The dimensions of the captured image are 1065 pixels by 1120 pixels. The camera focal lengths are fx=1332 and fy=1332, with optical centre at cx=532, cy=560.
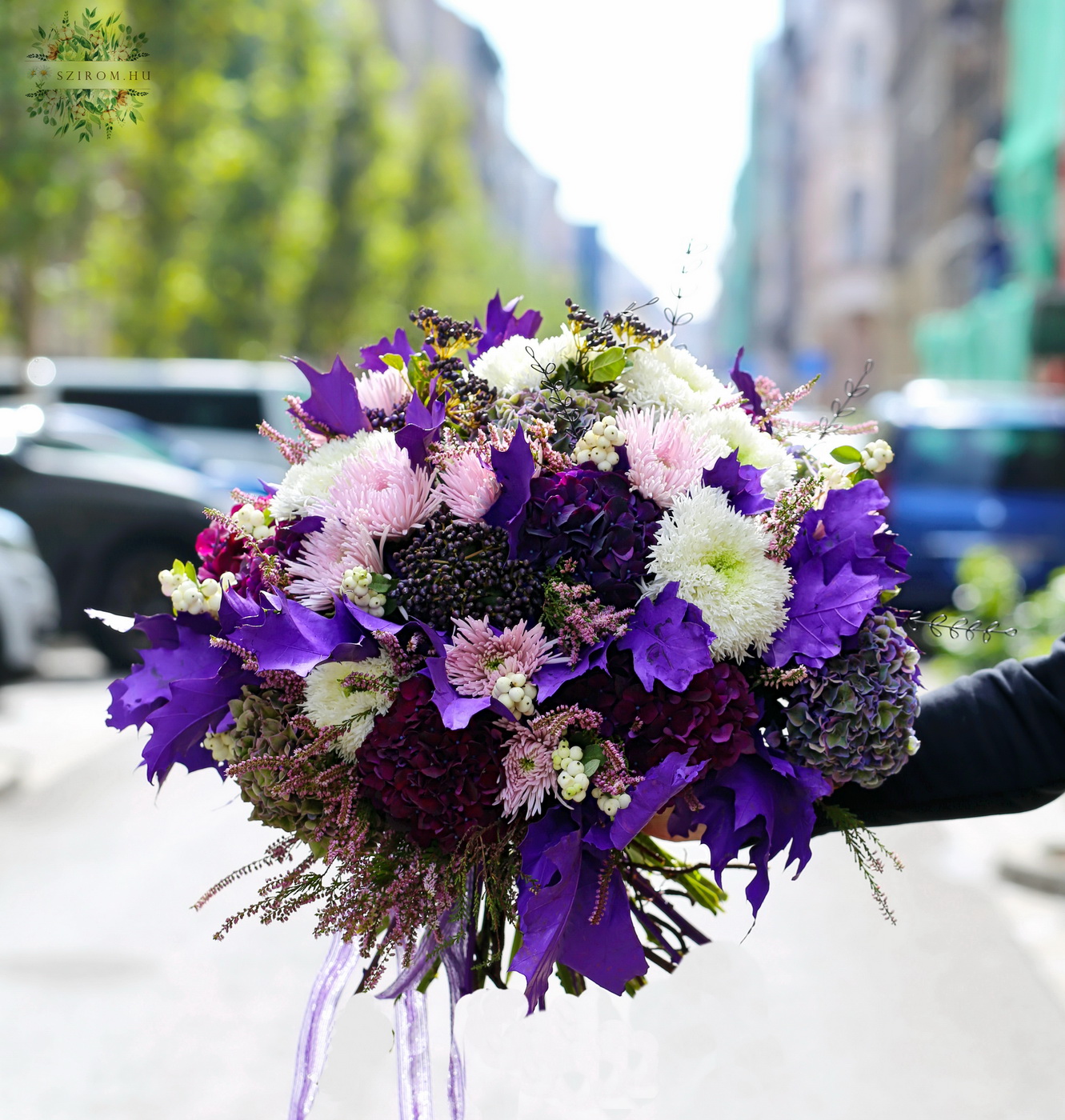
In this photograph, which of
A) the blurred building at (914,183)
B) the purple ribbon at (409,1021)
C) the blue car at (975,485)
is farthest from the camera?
the blurred building at (914,183)

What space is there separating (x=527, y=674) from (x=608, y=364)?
0.47 metres

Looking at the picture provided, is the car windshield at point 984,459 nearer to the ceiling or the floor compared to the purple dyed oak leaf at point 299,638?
nearer to the floor

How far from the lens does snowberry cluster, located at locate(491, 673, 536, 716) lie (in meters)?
1.53

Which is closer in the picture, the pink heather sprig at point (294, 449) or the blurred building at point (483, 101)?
the pink heather sprig at point (294, 449)

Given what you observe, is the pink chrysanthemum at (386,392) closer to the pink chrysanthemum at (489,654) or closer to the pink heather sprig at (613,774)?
the pink chrysanthemum at (489,654)

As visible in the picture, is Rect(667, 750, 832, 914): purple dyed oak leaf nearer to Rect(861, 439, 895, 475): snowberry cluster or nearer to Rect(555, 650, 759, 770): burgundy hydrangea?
Rect(555, 650, 759, 770): burgundy hydrangea

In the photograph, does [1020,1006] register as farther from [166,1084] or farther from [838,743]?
[838,743]

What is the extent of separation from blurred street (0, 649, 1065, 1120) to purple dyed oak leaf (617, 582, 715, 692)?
49 cm

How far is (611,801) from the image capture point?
1.53 meters

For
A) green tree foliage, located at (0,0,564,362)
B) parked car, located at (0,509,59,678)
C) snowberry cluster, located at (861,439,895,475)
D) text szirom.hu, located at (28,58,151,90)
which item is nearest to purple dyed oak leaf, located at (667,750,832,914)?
snowberry cluster, located at (861,439,895,475)

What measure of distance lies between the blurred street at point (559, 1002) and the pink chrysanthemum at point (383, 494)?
0.63 m

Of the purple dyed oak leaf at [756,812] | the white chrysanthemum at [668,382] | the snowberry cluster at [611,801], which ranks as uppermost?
the white chrysanthemum at [668,382]

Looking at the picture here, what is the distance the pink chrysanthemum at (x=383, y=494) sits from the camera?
1.67 m

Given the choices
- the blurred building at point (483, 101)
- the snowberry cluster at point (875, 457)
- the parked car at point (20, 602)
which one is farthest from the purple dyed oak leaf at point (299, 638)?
the blurred building at point (483, 101)
